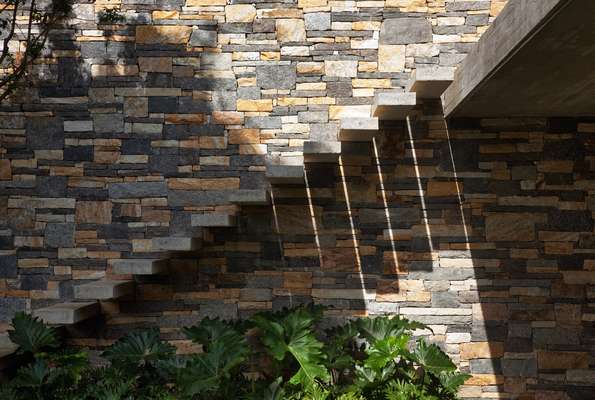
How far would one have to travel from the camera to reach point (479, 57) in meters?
2.84

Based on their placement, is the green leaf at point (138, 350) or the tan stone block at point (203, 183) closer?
the green leaf at point (138, 350)

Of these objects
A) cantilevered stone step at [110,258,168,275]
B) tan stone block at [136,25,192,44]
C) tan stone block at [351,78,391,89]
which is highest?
tan stone block at [136,25,192,44]

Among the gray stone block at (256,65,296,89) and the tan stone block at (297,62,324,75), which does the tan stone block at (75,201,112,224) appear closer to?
the gray stone block at (256,65,296,89)

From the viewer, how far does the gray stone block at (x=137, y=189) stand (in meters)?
3.80

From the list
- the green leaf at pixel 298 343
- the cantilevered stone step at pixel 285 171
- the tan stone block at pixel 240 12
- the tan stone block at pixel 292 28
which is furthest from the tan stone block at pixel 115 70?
the green leaf at pixel 298 343

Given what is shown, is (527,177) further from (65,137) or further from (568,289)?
(65,137)

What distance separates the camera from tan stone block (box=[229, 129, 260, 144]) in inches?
149

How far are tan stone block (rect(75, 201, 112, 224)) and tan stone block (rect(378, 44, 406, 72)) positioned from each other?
2.27 metres

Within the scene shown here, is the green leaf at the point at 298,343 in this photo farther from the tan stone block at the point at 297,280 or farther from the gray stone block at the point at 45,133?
the gray stone block at the point at 45,133

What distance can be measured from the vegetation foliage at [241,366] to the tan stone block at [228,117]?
1421 millimetres

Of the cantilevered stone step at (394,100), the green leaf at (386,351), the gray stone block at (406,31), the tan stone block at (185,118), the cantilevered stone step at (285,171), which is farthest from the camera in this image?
the tan stone block at (185,118)

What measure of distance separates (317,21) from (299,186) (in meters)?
1.20

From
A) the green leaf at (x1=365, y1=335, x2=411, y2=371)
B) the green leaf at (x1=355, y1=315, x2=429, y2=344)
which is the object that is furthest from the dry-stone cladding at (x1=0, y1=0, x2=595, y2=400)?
the green leaf at (x1=365, y1=335, x2=411, y2=371)

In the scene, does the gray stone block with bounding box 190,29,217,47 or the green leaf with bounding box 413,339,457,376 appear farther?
the gray stone block with bounding box 190,29,217,47
